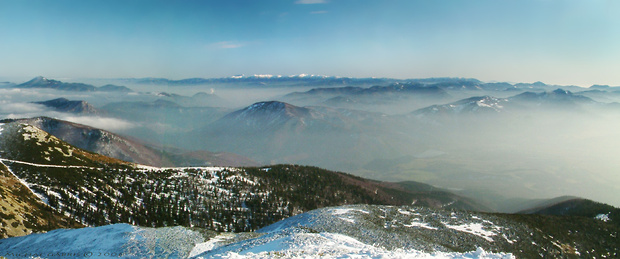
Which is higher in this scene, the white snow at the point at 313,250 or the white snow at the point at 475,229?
the white snow at the point at 313,250

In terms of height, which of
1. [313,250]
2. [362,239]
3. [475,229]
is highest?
[313,250]

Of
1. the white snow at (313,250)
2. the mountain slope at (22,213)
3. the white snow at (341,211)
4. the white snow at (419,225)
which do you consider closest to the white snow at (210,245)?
the white snow at (313,250)

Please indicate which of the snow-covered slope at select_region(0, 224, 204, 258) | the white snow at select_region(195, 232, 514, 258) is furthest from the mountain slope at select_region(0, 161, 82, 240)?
the white snow at select_region(195, 232, 514, 258)

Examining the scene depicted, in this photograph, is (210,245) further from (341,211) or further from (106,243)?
(341,211)

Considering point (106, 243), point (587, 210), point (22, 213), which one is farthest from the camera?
point (587, 210)

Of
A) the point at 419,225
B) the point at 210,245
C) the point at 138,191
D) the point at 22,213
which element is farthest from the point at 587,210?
the point at 22,213

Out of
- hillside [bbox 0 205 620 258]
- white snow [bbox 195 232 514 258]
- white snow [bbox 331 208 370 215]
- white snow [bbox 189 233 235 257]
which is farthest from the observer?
white snow [bbox 331 208 370 215]

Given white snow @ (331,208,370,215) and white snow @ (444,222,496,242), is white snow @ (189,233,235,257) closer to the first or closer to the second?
white snow @ (331,208,370,215)

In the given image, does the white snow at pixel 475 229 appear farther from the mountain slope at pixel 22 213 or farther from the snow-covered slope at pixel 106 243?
the mountain slope at pixel 22 213

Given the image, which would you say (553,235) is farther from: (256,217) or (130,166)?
(130,166)

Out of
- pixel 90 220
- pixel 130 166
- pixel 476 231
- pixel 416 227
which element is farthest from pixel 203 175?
pixel 476 231

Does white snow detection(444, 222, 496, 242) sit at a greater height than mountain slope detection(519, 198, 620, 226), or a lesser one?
greater
